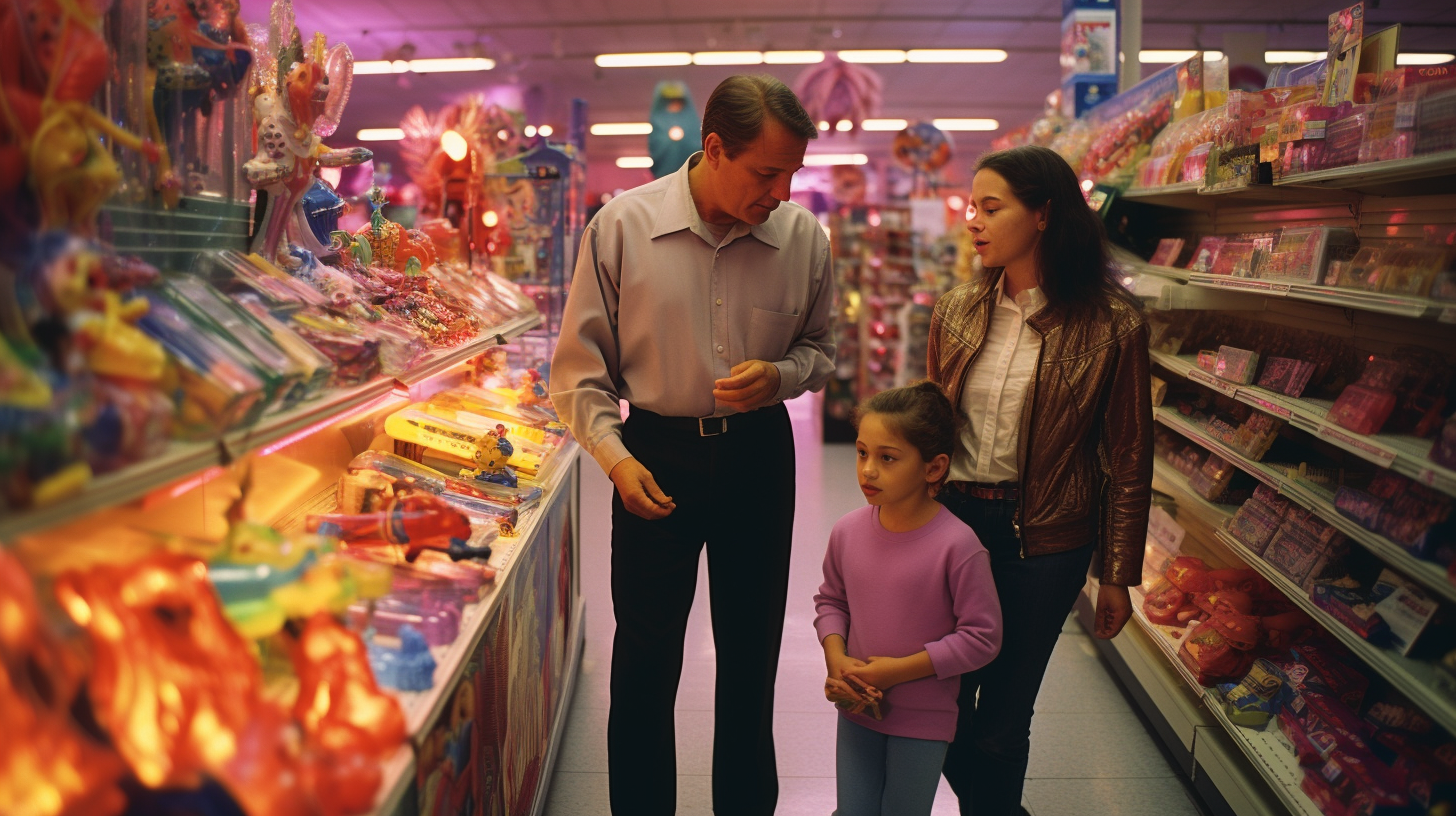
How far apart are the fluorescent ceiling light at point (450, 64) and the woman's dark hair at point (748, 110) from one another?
10.4 meters

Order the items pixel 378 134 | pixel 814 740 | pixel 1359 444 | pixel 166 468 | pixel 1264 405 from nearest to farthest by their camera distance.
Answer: pixel 166 468
pixel 1359 444
pixel 1264 405
pixel 814 740
pixel 378 134

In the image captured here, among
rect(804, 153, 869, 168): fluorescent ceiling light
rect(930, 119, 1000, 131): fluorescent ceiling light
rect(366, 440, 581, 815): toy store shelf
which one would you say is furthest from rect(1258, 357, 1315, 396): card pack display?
rect(804, 153, 869, 168): fluorescent ceiling light

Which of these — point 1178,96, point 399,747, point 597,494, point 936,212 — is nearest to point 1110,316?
point 399,747

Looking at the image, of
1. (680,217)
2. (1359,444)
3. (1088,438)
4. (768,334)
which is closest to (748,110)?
(680,217)

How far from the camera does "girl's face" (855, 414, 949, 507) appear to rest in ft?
6.09

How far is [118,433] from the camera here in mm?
1021

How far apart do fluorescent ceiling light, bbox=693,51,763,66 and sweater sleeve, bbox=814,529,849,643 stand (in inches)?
393

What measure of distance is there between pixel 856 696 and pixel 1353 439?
4.14 ft

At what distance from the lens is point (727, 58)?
37.9 ft

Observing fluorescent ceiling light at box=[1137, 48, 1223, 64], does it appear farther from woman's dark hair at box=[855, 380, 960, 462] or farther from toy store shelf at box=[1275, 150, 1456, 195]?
woman's dark hair at box=[855, 380, 960, 462]

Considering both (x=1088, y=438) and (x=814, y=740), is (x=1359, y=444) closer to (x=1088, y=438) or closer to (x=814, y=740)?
(x=1088, y=438)

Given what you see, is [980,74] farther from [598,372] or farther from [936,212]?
[598,372]

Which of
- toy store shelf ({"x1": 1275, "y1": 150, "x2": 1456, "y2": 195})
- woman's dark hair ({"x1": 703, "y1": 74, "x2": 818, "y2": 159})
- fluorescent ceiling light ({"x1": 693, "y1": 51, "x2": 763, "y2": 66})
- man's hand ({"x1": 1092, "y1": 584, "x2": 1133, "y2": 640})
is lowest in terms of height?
man's hand ({"x1": 1092, "y1": 584, "x2": 1133, "y2": 640})

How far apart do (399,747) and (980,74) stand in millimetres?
12856
